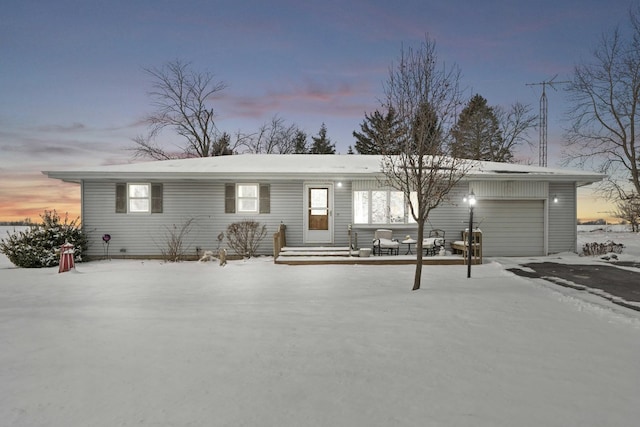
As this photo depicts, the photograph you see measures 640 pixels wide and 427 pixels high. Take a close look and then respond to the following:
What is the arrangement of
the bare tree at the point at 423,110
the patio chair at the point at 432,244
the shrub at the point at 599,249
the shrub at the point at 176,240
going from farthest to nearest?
the shrub at the point at 599,249
the shrub at the point at 176,240
the patio chair at the point at 432,244
the bare tree at the point at 423,110

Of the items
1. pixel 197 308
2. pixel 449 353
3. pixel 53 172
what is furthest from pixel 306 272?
pixel 53 172

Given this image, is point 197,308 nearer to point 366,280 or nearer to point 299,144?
point 366,280

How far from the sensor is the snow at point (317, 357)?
2.73 m

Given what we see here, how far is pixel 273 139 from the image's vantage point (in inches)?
1160

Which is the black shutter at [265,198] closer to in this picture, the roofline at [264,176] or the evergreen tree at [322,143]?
the roofline at [264,176]

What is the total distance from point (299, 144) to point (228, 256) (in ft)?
75.5

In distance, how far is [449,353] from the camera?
3.88 meters

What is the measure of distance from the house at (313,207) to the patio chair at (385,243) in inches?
16.0

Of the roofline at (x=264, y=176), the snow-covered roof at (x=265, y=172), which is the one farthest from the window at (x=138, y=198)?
the snow-covered roof at (x=265, y=172)

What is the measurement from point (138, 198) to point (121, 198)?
22.9 inches

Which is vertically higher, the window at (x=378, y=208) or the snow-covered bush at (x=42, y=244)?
the window at (x=378, y=208)

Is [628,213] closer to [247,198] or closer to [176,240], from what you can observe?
[247,198]

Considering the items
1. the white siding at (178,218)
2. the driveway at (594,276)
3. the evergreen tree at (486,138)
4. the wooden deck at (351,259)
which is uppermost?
the evergreen tree at (486,138)

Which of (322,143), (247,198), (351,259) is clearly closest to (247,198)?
(247,198)
